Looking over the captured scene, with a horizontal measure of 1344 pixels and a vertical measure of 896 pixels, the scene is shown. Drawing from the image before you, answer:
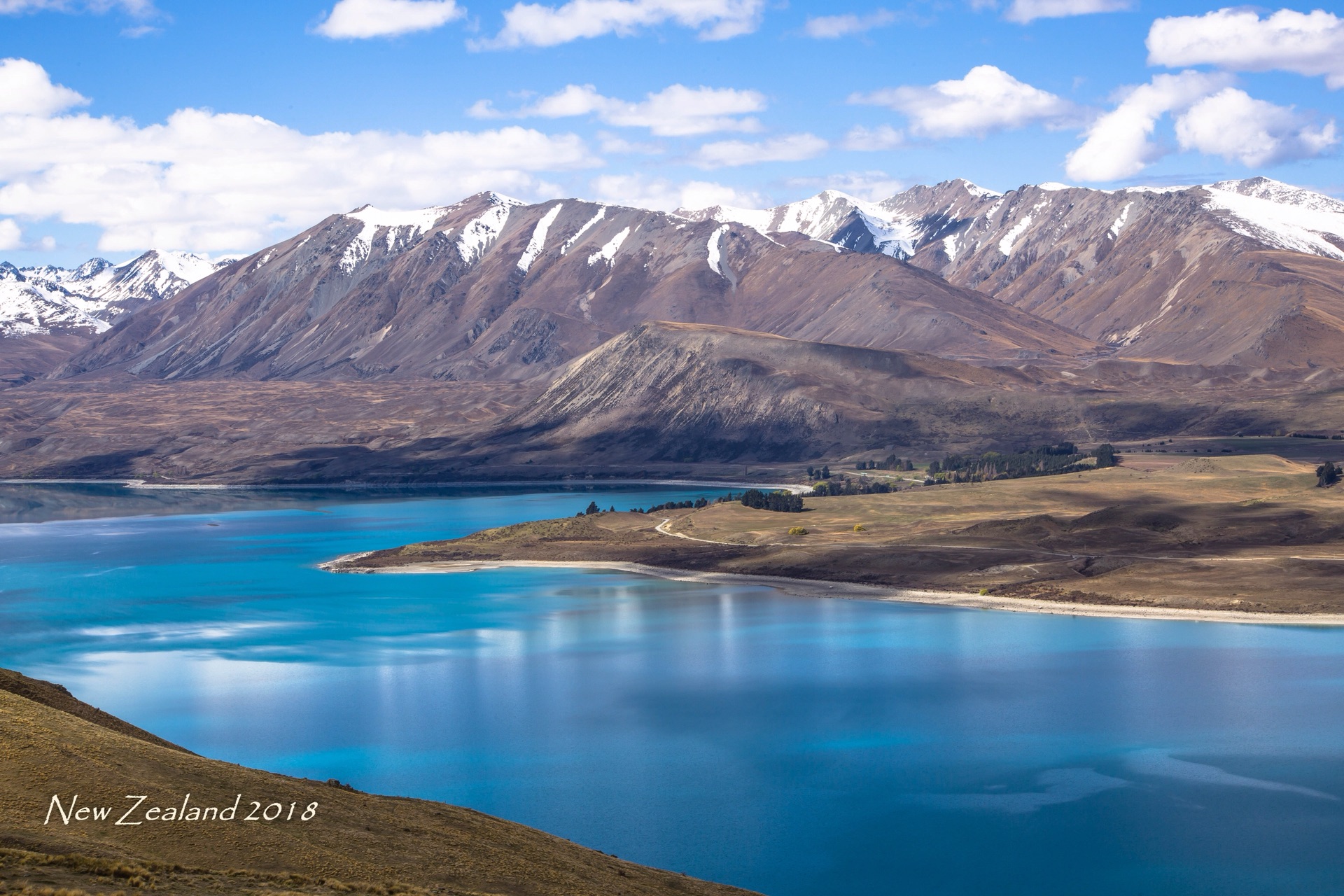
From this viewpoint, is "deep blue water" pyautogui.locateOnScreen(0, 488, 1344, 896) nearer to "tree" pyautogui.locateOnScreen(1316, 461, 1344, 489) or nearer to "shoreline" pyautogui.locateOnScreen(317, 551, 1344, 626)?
"shoreline" pyautogui.locateOnScreen(317, 551, 1344, 626)

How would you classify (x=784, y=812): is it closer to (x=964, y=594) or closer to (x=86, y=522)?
(x=964, y=594)

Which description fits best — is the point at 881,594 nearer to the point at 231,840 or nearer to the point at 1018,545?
the point at 1018,545

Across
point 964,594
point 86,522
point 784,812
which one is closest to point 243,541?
point 86,522

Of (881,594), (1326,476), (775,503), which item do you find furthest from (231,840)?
(1326,476)

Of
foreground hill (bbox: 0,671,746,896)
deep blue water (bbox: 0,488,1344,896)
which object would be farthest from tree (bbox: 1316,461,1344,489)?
foreground hill (bbox: 0,671,746,896)

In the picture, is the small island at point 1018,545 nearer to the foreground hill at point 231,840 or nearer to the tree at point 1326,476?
the tree at point 1326,476

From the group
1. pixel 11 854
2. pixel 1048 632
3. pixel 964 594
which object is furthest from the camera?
pixel 964 594
